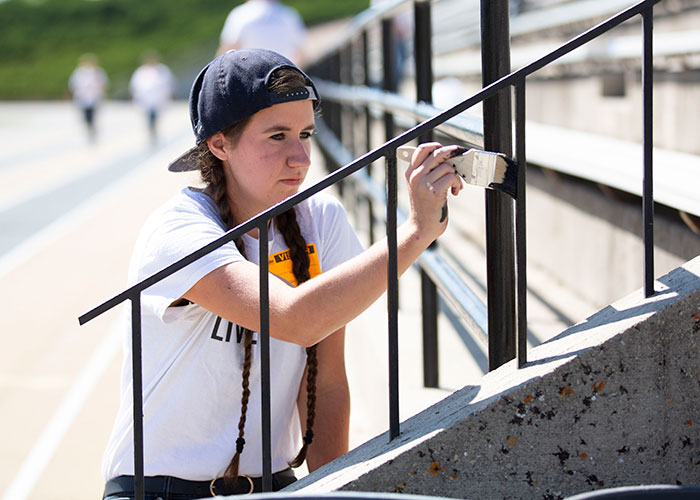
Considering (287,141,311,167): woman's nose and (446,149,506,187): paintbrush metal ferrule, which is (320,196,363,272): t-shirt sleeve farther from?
(446,149,506,187): paintbrush metal ferrule

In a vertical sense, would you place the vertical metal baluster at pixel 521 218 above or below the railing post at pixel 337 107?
above

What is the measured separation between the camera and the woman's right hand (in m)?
1.71

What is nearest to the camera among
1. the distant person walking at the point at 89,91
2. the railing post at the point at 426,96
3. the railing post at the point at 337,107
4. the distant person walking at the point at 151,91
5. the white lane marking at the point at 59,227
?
the railing post at the point at 426,96

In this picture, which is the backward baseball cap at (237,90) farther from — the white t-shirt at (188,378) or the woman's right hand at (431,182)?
the woman's right hand at (431,182)

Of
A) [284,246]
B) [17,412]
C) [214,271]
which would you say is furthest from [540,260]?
[214,271]

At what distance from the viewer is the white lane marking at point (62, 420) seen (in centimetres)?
323

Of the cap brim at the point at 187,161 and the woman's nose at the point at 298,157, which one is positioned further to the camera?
the cap brim at the point at 187,161

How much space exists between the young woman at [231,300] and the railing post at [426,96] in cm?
102

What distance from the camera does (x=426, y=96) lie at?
125 inches

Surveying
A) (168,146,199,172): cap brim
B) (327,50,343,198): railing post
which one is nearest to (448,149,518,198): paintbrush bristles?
(168,146,199,172): cap brim

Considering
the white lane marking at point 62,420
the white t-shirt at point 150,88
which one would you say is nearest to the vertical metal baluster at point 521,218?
the white lane marking at point 62,420

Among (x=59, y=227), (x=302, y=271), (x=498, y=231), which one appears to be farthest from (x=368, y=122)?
(x=59, y=227)

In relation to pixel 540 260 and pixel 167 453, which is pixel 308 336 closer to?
pixel 167 453

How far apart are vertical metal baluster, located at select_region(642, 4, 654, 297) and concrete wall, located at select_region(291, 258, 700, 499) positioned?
6 cm
